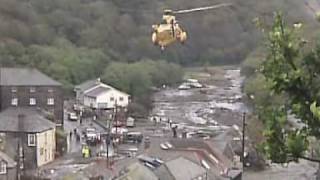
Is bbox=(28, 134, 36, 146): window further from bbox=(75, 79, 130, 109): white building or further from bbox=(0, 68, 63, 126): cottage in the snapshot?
bbox=(75, 79, 130, 109): white building

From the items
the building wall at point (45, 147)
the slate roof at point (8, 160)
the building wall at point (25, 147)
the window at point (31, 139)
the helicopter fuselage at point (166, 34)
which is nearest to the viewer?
the helicopter fuselage at point (166, 34)

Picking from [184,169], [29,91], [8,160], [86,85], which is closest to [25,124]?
[8,160]

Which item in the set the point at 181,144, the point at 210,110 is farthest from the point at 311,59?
the point at 210,110

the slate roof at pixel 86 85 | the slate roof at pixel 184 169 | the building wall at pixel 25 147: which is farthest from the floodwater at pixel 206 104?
the slate roof at pixel 184 169

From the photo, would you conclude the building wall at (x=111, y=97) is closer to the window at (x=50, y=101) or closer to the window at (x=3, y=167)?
the window at (x=50, y=101)

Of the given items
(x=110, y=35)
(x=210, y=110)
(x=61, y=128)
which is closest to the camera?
(x=61, y=128)

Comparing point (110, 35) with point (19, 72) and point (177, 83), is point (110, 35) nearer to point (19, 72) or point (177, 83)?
point (177, 83)
